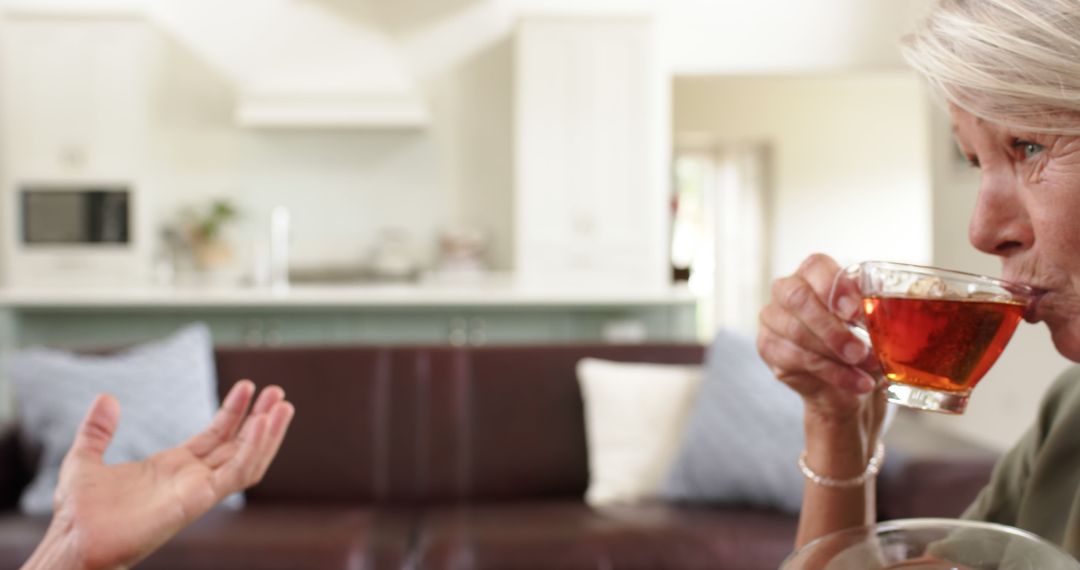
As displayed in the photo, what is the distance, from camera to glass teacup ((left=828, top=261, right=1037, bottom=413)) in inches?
25.4

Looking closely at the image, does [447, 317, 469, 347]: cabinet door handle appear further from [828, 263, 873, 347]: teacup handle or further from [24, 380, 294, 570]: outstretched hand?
[828, 263, 873, 347]: teacup handle

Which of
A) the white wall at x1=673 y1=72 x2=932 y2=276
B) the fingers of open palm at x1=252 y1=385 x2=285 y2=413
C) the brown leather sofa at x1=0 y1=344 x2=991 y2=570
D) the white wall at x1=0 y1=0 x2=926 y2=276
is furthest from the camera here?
the white wall at x1=673 y1=72 x2=932 y2=276

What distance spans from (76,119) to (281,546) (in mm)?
4267

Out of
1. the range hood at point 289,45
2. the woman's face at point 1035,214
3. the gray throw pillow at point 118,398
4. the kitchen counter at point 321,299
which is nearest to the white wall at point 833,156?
the range hood at point 289,45

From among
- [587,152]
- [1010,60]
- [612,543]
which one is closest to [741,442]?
[612,543]

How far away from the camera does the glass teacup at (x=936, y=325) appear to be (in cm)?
64

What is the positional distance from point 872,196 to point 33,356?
7480 millimetres

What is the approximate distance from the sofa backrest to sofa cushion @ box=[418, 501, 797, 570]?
273 millimetres

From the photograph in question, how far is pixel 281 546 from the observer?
77.9 inches

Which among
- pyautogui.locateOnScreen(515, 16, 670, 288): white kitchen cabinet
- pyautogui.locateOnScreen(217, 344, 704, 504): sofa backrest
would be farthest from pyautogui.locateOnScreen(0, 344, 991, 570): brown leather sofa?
pyautogui.locateOnScreen(515, 16, 670, 288): white kitchen cabinet

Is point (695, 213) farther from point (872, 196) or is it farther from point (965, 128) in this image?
point (965, 128)

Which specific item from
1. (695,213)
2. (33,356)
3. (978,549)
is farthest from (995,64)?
(695,213)

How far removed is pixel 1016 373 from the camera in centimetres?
349

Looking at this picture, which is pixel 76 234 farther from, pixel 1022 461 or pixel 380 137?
pixel 1022 461
